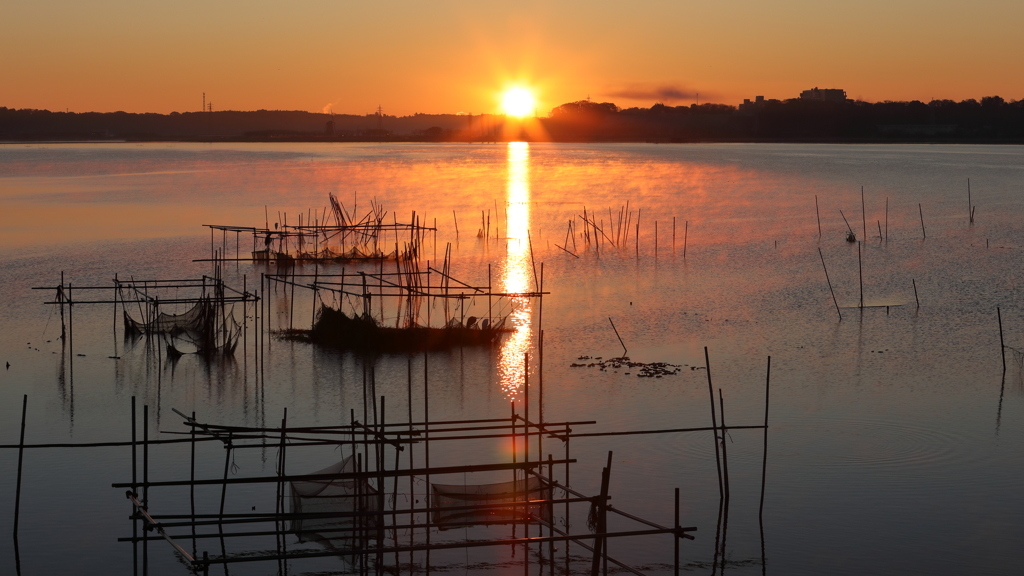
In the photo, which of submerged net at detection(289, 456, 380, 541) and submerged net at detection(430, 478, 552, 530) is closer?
submerged net at detection(430, 478, 552, 530)

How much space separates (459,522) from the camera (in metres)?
9.49

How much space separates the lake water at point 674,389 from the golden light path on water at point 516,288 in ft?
0.38

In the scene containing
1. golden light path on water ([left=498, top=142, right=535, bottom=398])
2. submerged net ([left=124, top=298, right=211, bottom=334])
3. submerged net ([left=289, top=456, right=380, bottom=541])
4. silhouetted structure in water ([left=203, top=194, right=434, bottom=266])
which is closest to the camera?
submerged net ([left=289, top=456, right=380, bottom=541])

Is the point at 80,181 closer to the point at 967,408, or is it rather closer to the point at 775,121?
the point at 967,408

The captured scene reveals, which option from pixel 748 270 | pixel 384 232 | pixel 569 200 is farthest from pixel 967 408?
pixel 569 200

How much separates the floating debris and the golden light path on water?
119 cm

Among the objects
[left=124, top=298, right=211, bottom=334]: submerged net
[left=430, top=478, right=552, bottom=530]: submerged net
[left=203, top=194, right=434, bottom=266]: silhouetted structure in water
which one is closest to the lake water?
[left=124, top=298, right=211, bottom=334]: submerged net

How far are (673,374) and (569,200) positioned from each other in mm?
39776

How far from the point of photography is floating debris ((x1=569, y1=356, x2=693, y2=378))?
1730cm

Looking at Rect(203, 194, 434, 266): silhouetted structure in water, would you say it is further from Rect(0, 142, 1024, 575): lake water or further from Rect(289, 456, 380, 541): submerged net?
Rect(289, 456, 380, 541): submerged net

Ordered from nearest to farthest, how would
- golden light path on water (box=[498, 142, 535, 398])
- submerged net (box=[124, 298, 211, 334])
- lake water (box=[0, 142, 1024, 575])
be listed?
lake water (box=[0, 142, 1024, 575]), golden light path on water (box=[498, 142, 535, 398]), submerged net (box=[124, 298, 211, 334])

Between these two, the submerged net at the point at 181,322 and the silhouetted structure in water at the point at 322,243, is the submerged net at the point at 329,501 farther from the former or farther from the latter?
the silhouetted structure in water at the point at 322,243

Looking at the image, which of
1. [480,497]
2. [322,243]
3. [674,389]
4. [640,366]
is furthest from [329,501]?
[322,243]

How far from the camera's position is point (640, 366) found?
1783 centimetres
